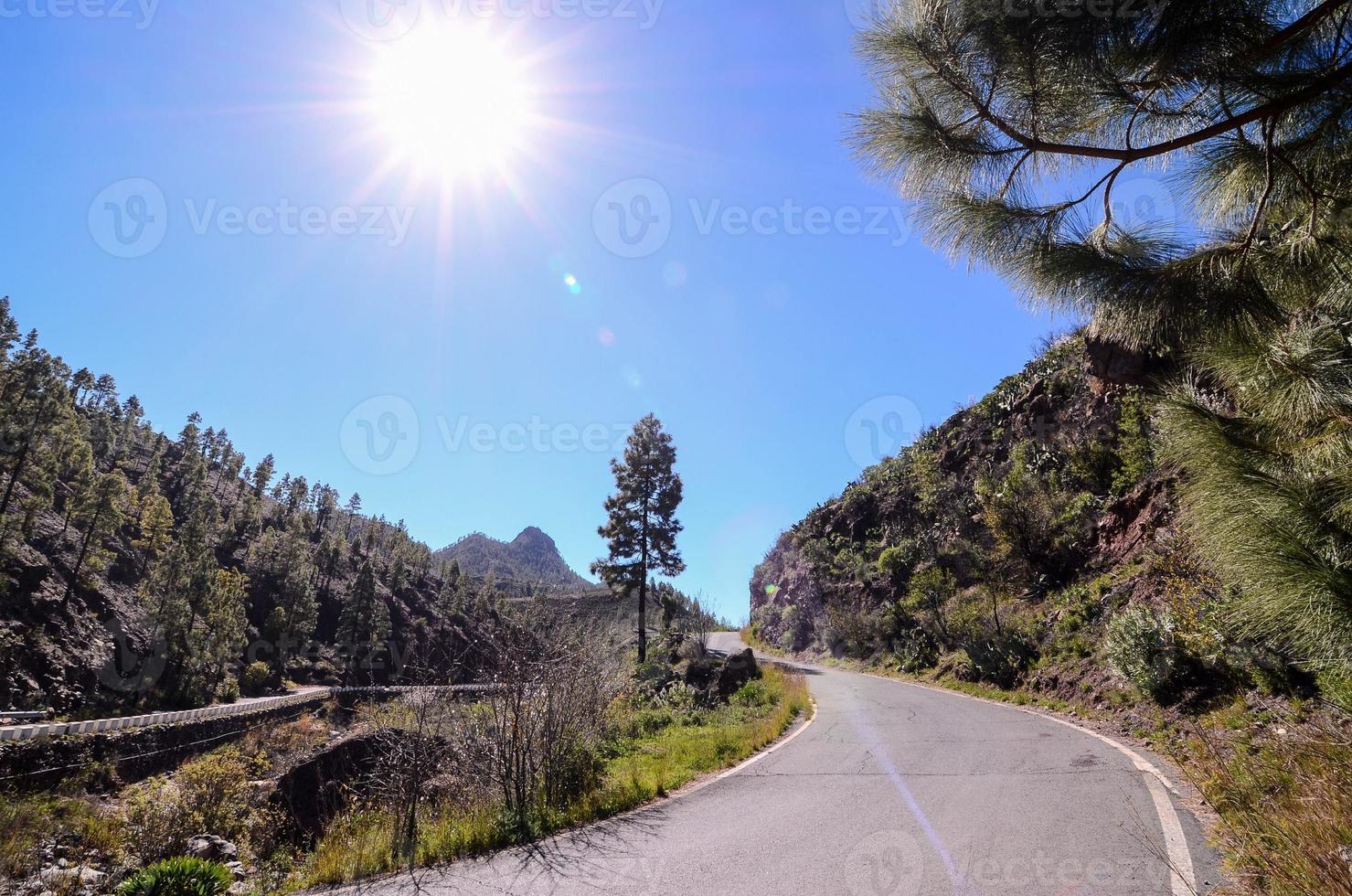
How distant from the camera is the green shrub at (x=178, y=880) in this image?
15.5 feet

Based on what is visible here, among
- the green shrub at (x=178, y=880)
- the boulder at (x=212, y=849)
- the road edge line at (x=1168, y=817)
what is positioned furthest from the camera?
the boulder at (x=212, y=849)

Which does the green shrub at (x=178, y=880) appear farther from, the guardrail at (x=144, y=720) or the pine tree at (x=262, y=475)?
the pine tree at (x=262, y=475)

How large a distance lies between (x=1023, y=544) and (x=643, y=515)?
15.9 m

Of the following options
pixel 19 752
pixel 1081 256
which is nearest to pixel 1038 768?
pixel 1081 256

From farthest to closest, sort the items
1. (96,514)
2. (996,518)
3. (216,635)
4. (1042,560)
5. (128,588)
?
(128,588)
(216,635)
(96,514)
(996,518)
(1042,560)

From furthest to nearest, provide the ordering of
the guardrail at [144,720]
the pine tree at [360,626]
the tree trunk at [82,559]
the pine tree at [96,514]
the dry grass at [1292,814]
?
the pine tree at [360,626], the tree trunk at [82,559], the pine tree at [96,514], the guardrail at [144,720], the dry grass at [1292,814]

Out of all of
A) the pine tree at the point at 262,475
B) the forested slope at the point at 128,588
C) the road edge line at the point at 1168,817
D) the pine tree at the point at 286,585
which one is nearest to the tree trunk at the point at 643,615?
the forested slope at the point at 128,588

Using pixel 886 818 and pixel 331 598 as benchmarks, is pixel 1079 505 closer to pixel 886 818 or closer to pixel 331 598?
pixel 886 818

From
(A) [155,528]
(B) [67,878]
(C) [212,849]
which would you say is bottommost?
(B) [67,878]

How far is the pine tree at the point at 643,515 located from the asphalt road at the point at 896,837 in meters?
19.4

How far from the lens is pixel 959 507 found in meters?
28.8

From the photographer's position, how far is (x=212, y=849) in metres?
8.34

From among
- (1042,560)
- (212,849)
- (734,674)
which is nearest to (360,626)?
(734,674)

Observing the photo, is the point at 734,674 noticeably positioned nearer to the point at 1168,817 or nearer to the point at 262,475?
the point at 1168,817
